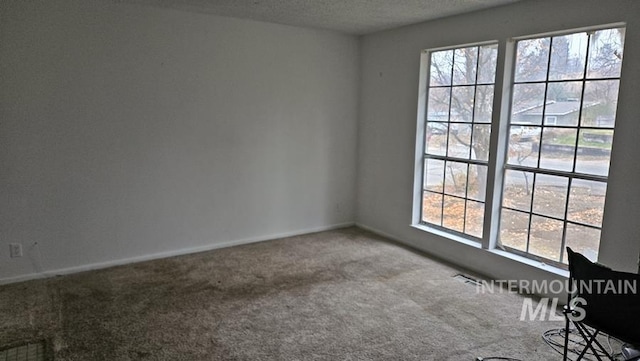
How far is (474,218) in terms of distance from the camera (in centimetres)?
413

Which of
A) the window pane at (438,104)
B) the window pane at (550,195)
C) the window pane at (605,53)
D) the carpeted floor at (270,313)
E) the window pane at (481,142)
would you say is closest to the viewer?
the carpeted floor at (270,313)

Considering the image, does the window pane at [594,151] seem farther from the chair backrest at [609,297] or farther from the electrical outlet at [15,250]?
the electrical outlet at [15,250]

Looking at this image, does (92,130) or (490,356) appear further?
(92,130)

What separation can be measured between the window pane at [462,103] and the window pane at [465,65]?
8 centimetres

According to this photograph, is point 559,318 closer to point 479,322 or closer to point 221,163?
point 479,322

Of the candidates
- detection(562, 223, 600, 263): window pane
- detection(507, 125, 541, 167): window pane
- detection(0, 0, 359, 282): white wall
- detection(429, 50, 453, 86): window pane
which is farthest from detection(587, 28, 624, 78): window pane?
detection(0, 0, 359, 282): white wall

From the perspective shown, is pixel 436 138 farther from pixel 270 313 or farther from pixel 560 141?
pixel 270 313

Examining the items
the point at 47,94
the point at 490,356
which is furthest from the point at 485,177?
the point at 47,94

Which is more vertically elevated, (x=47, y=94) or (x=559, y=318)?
(x=47, y=94)

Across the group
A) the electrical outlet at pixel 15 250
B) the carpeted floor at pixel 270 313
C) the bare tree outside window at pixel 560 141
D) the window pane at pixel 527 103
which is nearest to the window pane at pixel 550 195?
the bare tree outside window at pixel 560 141

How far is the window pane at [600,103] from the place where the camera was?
301cm

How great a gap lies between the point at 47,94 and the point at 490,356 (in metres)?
3.99

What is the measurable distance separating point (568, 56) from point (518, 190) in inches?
45.9

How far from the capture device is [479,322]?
302 cm
